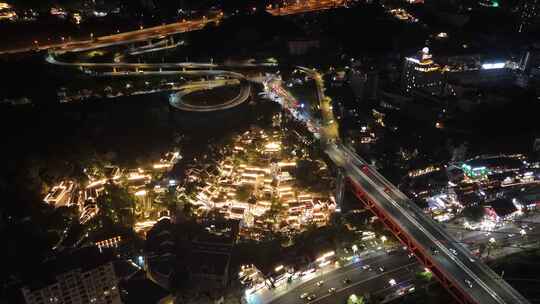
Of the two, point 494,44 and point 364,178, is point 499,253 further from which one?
point 494,44

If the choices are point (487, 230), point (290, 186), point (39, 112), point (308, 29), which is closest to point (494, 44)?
point (308, 29)

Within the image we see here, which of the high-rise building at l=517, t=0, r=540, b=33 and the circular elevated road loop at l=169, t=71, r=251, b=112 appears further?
the high-rise building at l=517, t=0, r=540, b=33

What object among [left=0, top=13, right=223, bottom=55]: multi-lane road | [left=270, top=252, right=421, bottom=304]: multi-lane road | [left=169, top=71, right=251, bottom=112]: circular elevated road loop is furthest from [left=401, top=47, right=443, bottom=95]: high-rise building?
[left=0, top=13, right=223, bottom=55]: multi-lane road

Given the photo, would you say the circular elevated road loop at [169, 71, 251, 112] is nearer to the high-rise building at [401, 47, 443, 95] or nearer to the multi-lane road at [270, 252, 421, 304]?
the high-rise building at [401, 47, 443, 95]

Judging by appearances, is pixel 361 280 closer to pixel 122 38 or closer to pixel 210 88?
pixel 210 88

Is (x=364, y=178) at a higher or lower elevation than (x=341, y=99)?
lower
